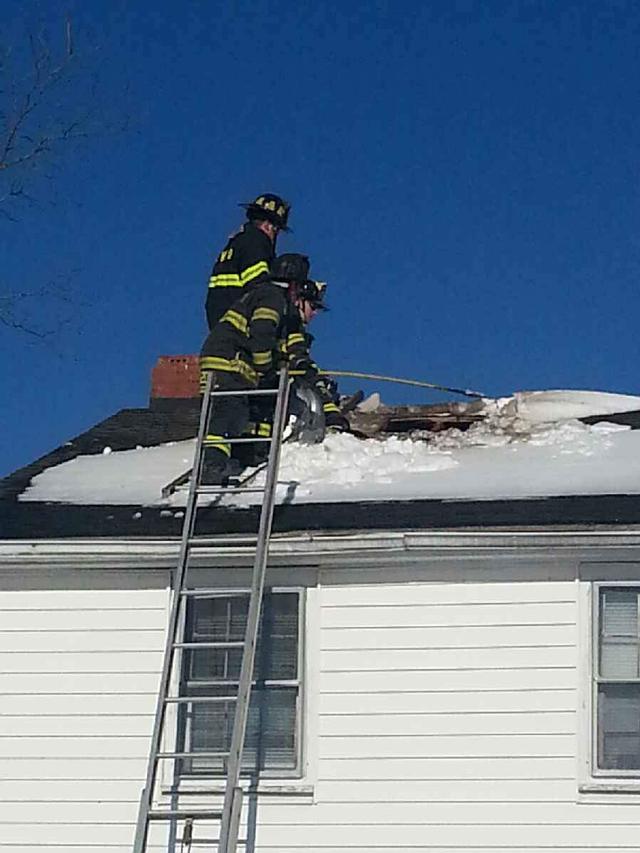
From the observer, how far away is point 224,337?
12281mm

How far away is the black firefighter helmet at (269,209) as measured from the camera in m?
13.1

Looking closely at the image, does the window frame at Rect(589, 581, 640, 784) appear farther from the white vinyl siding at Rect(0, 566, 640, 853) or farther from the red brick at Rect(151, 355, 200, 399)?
the red brick at Rect(151, 355, 200, 399)

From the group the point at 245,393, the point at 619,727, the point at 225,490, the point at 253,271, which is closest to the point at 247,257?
the point at 253,271

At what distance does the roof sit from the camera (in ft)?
35.1

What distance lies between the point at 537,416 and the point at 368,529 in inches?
134

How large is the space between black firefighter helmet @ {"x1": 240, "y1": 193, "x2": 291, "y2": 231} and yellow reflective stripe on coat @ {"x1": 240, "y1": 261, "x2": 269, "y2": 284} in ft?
1.45

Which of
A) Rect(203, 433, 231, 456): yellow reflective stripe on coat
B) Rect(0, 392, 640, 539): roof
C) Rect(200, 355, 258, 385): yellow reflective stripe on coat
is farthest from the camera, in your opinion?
Rect(200, 355, 258, 385): yellow reflective stripe on coat

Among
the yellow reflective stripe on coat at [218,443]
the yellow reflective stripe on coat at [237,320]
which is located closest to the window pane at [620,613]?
the yellow reflective stripe on coat at [218,443]

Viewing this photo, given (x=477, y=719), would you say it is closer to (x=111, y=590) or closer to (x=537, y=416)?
(x=111, y=590)

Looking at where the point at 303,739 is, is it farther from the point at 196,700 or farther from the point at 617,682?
the point at 617,682

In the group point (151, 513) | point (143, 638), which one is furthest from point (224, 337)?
point (143, 638)

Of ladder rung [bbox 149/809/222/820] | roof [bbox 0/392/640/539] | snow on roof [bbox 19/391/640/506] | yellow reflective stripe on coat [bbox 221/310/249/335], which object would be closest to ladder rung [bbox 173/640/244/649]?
roof [bbox 0/392/640/539]

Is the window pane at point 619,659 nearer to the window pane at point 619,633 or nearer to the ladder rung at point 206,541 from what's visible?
the window pane at point 619,633

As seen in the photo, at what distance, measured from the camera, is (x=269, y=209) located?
13.1 metres
